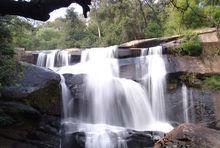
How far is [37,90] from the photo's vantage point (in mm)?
13867

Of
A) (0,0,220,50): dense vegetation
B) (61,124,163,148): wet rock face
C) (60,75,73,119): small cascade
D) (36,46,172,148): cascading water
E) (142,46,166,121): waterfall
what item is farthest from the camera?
(0,0,220,50): dense vegetation

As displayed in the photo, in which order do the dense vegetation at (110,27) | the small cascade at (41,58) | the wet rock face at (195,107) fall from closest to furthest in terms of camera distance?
1. the dense vegetation at (110,27)
2. the wet rock face at (195,107)
3. the small cascade at (41,58)

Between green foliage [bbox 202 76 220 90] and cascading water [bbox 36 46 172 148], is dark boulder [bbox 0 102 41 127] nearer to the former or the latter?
cascading water [bbox 36 46 172 148]

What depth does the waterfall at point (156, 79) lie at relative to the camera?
18.5 meters

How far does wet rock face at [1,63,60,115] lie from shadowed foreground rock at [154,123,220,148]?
5474mm

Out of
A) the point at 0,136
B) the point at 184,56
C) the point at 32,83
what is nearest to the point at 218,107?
the point at 184,56

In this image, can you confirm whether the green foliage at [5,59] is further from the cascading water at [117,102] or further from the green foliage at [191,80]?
the green foliage at [191,80]

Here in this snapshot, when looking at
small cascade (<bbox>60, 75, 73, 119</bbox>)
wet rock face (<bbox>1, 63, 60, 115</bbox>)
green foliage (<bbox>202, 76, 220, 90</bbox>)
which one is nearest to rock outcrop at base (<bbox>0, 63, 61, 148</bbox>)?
wet rock face (<bbox>1, 63, 60, 115</bbox>)

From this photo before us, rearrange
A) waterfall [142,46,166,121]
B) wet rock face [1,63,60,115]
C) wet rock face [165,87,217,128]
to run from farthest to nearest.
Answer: waterfall [142,46,166,121], wet rock face [165,87,217,128], wet rock face [1,63,60,115]

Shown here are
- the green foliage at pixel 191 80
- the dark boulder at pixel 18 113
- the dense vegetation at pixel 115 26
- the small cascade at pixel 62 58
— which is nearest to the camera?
the dark boulder at pixel 18 113

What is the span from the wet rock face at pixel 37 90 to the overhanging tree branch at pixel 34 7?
8531 mm

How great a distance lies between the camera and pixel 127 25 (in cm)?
3077

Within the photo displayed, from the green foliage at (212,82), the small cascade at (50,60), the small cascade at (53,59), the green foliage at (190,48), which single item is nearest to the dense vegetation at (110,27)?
the green foliage at (190,48)

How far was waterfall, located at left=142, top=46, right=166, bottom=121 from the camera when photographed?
1848 cm
